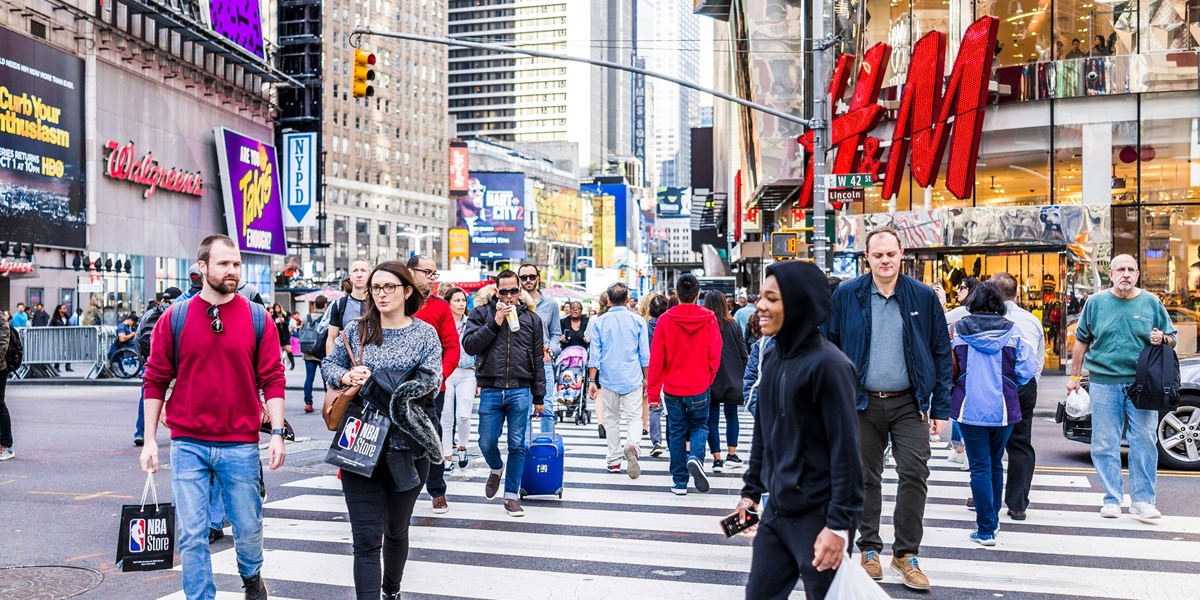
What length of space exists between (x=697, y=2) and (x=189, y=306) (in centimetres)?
7873

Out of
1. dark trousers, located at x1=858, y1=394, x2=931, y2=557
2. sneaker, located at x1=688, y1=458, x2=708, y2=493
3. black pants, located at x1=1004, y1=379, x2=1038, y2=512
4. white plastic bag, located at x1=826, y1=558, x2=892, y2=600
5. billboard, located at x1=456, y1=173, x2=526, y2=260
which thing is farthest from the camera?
billboard, located at x1=456, y1=173, x2=526, y2=260

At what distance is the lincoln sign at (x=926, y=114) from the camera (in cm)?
2464

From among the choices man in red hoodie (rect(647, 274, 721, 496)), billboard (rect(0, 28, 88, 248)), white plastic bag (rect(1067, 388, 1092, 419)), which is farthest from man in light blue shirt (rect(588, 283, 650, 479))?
billboard (rect(0, 28, 88, 248))

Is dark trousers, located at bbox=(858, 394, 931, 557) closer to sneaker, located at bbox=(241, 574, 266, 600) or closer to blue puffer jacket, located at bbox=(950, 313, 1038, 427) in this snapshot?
blue puffer jacket, located at bbox=(950, 313, 1038, 427)

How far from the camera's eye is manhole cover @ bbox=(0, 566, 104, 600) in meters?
6.33

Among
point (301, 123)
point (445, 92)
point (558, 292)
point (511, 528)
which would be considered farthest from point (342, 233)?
point (511, 528)

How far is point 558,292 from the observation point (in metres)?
41.2

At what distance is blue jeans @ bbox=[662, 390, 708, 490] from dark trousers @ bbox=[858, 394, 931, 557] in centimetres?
346

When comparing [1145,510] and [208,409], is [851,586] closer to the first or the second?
[208,409]

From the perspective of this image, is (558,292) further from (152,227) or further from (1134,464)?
(1134,464)

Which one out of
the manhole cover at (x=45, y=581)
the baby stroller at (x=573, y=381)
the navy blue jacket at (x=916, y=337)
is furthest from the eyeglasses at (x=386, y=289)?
the baby stroller at (x=573, y=381)

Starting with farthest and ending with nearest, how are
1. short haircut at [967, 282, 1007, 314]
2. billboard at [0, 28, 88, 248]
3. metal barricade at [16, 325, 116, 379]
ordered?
billboard at [0, 28, 88, 248] < metal barricade at [16, 325, 116, 379] < short haircut at [967, 282, 1007, 314]

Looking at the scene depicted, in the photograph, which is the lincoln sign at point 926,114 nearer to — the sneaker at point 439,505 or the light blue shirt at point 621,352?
the light blue shirt at point 621,352

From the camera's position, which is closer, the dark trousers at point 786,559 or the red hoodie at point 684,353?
the dark trousers at point 786,559
